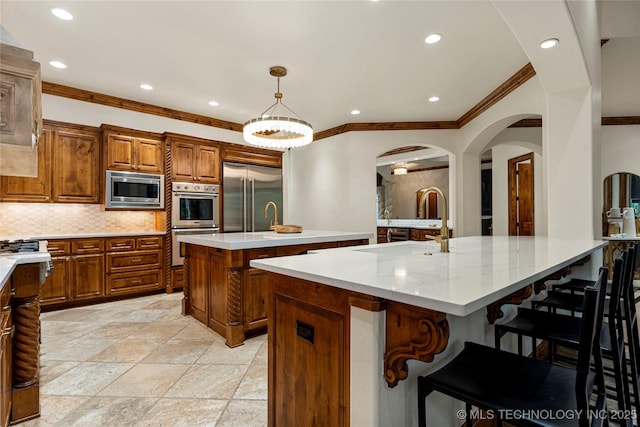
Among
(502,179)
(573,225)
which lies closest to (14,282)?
(573,225)

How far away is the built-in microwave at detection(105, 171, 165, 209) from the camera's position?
4.14m

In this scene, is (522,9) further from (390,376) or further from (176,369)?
(176,369)

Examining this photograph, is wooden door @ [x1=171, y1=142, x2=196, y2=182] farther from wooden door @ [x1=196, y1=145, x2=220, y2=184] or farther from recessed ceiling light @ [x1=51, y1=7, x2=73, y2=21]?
recessed ceiling light @ [x1=51, y1=7, x2=73, y2=21]

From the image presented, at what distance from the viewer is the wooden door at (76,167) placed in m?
3.90

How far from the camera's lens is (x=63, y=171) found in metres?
3.94

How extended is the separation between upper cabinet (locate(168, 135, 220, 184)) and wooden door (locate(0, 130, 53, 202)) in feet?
4.56

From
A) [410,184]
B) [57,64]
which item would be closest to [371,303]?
[57,64]

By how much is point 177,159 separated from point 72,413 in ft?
11.4

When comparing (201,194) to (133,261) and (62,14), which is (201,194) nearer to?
(133,261)

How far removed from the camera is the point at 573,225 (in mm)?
2820

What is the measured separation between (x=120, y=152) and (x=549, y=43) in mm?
4826

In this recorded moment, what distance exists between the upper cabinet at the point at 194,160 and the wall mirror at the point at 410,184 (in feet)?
14.3

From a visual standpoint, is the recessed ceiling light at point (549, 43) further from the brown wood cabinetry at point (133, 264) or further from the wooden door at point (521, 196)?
the brown wood cabinetry at point (133, 264)

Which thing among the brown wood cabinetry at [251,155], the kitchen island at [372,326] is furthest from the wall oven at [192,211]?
the kitchen island at [372,326]
